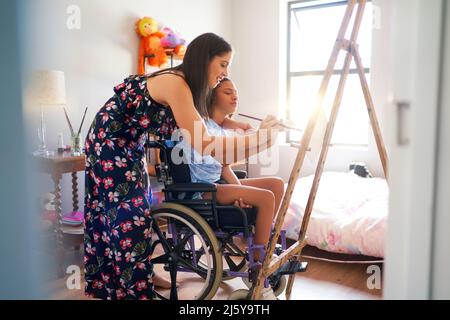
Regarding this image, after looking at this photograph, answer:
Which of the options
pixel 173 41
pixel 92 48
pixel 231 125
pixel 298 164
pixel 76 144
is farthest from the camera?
pixel 173 41

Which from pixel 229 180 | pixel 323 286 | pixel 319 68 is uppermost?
pixel 319 68

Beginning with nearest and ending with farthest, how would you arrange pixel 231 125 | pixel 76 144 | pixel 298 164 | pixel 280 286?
pixel 298 164
pixel 280 286
pixel 231 125
pixel 76 144

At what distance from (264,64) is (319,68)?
57 centimetres

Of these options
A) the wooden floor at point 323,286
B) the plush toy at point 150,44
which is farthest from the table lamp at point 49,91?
the plush toy at point 150,44

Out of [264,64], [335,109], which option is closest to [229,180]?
[335,109]

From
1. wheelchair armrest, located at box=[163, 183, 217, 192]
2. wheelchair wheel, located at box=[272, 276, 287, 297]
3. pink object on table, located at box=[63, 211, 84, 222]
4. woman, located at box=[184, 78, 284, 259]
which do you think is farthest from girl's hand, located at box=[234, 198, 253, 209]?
pink object on table, located at box=[63, 211, 84, 222]

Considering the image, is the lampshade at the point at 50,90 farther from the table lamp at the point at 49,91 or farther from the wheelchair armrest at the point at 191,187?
the wheelchair armrest at the point at 191,187

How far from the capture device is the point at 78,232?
2490mm

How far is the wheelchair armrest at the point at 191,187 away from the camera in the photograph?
1.69 m

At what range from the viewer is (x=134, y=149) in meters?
1.70

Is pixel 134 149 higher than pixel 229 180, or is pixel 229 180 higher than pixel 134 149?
pixel 134 149

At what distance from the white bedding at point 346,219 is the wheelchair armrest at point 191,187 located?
3.67ft

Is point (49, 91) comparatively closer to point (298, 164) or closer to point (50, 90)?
point (50, 90)

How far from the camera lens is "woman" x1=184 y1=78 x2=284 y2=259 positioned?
1.74 m
